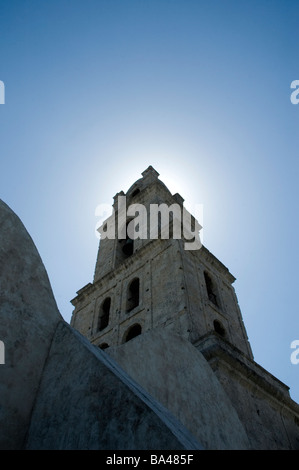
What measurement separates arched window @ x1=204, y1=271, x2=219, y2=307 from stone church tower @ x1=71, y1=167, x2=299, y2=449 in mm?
36

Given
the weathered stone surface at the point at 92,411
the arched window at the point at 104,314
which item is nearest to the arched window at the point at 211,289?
the arched window at the point at 104,314

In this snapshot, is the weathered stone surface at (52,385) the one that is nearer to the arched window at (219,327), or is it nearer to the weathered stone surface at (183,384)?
the weathered stone surface at (183,384)

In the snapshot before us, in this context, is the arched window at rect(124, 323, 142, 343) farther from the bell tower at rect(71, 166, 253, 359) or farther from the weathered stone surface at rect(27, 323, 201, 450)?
the weathered stone surface at rect(27, 323, 201, 450)

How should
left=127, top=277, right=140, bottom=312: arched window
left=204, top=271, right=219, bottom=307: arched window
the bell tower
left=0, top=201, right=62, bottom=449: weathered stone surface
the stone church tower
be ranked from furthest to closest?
left=204, top=271, right=219, bottom=307: arched window < left=127, top=277, right=140, bottom=312: arched window < the bell tower < the stone church tower < left=0, top=201, right=62, bottom=449: weathered stone surface

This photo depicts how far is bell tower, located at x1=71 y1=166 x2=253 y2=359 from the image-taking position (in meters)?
10.9

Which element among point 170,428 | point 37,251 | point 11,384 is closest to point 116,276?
point 37,251

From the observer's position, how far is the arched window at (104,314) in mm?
13513

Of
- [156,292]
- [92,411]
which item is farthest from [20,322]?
[156,292]

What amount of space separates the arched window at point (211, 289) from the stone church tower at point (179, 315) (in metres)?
0.04

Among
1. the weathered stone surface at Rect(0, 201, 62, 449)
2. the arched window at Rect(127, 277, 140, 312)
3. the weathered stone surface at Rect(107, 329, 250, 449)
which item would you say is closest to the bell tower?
the arched window at Rect(127, 277, 140, 312)

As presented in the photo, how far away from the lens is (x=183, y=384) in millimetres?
5738

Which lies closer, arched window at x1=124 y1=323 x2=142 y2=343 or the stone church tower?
the stone church tower

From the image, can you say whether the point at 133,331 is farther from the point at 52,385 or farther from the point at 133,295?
the point at 52,385
